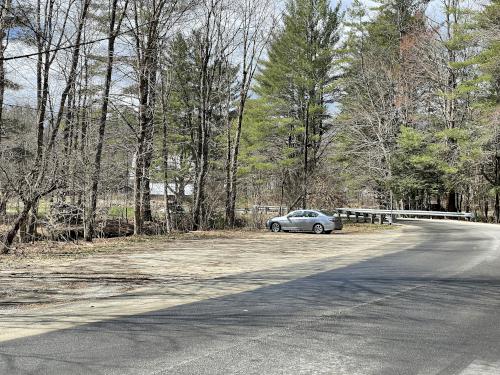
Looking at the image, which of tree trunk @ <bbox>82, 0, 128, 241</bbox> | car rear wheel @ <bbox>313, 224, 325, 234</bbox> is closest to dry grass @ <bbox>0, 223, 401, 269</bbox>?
tree trunk @ <bbox>82, 0, 128, 241</bbox>

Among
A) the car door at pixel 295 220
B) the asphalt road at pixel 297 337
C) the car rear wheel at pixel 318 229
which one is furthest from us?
the car door at pixel 295 220

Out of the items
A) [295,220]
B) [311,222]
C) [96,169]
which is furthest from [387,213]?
[96,169]

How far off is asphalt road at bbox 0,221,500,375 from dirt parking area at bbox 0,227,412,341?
84cm

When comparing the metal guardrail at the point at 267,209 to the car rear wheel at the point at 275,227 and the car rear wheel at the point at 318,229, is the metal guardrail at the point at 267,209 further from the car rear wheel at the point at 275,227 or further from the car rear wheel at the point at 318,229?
the car rear wheel at the point at 318,229

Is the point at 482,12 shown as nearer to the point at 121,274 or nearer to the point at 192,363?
the point at 121,274

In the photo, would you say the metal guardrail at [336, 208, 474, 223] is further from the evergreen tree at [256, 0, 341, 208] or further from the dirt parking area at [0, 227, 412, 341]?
the dirt parking area at [0, 227, 412, 341]

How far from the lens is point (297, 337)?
6.07m

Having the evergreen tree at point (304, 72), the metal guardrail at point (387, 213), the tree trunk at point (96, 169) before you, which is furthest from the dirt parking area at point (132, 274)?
the evergreen tree at point (304, 72)

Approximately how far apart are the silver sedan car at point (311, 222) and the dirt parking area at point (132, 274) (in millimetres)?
7995

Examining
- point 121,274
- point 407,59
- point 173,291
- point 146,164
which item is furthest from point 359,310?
point 407,59

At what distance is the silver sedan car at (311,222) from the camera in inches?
1118

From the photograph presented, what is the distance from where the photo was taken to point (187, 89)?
3912 centimetres

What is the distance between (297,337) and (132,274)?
260 inches

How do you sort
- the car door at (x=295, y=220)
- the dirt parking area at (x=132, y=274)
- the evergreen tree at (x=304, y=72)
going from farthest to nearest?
the evergreen tree at (x=304, y=72), the car door at (x=295, y=220), the dirt parking area at (x=132, y=274)
